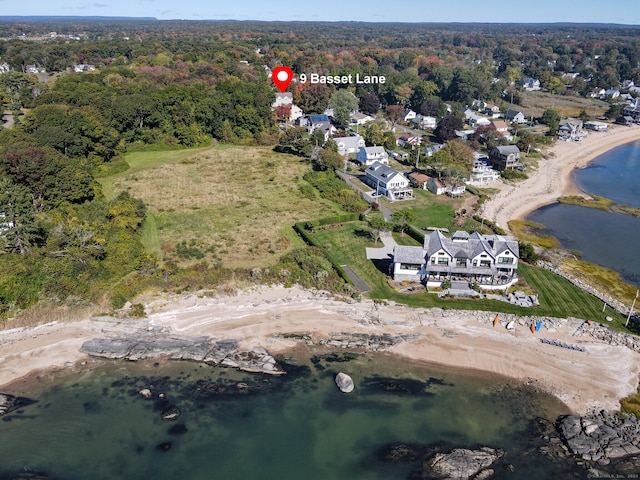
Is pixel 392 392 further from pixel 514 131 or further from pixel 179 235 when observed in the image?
pixel 514 131

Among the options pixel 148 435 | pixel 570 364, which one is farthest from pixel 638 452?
pixel 148 435

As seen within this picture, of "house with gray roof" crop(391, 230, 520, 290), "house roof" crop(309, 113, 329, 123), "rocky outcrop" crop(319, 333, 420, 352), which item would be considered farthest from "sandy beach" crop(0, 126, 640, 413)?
"house roof" crop(309, 113, 329, 123)

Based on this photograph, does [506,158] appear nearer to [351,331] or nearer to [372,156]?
[372,156]

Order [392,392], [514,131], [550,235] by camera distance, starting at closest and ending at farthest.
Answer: [392,392] < [550,235] < [514,131]

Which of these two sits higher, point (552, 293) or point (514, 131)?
point (514, 131)

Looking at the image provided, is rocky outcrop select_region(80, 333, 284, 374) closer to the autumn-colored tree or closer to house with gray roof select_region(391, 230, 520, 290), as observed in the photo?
house with gray roof select_region(391, 230, 520, 290)

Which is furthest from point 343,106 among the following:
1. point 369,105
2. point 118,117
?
point 118,117

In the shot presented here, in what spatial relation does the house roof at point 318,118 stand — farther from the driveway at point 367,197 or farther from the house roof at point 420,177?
the house roof at point 420,177
